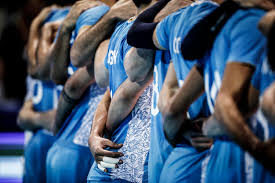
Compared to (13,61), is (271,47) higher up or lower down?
higher up

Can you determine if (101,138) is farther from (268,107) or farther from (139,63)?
(268,107)

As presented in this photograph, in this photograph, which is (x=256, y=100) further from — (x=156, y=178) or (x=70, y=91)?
(x=70, y=91)

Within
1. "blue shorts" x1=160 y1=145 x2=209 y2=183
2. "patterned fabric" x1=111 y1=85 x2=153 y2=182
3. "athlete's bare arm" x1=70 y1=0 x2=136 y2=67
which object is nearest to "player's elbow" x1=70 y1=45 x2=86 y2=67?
"athlete's bare arm" x1=70 y1=0 x2=136 y2=67

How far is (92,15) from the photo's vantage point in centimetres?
318

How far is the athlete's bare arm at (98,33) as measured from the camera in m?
2.87

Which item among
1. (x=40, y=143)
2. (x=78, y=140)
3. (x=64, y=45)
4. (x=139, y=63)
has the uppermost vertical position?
(x=139, y=63)

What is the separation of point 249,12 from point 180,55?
0.39 metres

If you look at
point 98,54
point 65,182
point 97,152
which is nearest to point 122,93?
point 97,152

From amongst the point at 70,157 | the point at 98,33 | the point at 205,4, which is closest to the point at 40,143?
the point at 70,157

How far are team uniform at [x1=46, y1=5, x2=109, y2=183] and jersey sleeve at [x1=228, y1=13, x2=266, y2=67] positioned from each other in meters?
1.71

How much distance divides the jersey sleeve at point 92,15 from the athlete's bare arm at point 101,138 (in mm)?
565

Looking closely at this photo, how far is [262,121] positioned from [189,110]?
17.0 inches

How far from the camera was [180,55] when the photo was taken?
1896 millimetres

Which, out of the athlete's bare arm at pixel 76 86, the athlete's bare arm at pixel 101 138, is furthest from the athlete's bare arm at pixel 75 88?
the athlete's bare arm at pixel 101 138
